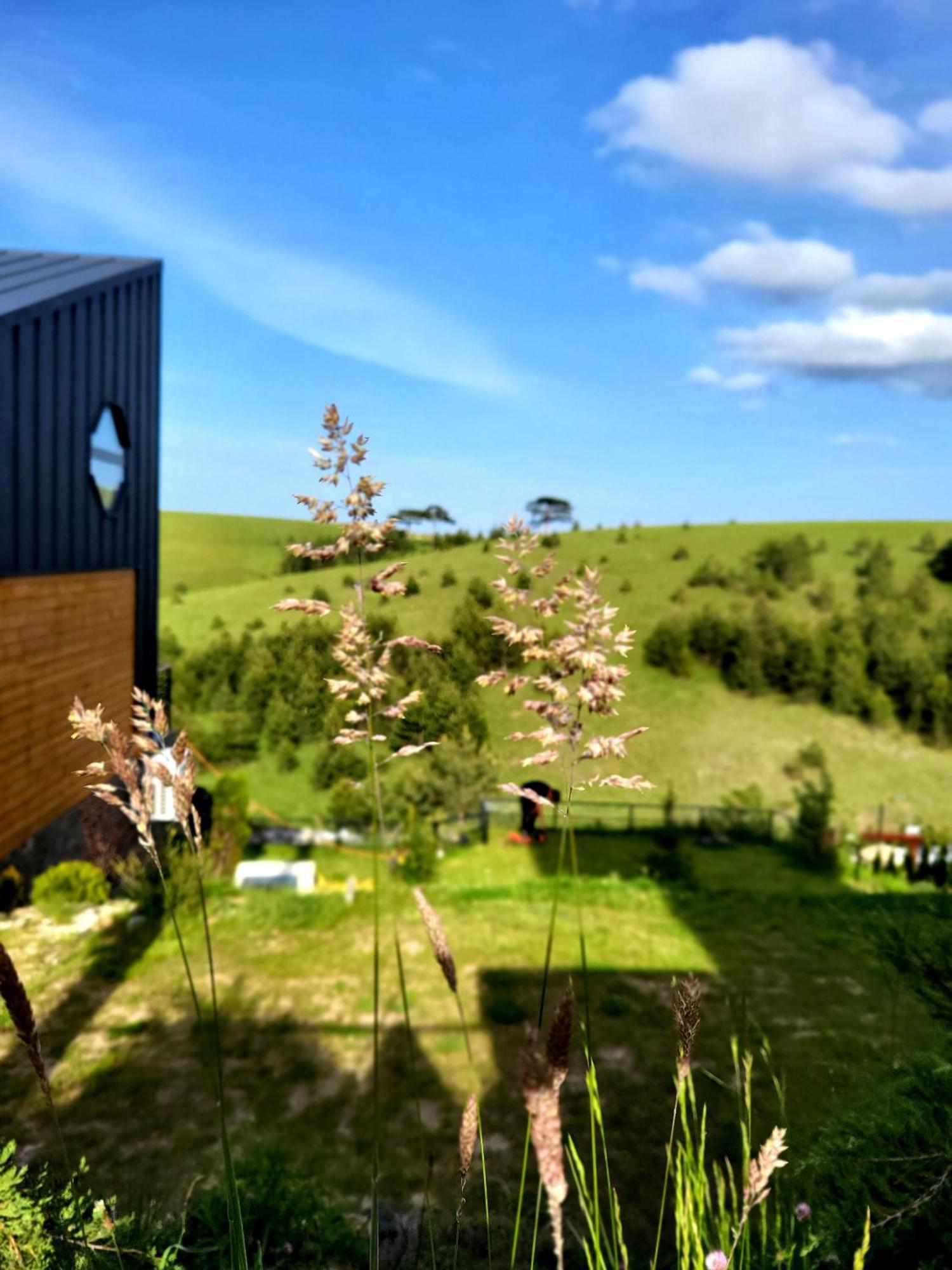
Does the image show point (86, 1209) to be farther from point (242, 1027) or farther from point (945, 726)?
point (945, 726)

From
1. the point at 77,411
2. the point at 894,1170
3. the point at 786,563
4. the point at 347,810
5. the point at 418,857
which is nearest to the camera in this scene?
the point at 894,1170

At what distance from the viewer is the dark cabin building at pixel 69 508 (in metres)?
7.15

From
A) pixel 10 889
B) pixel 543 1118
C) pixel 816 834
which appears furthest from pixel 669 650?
pixel 543 1118

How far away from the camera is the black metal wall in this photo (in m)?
7.27

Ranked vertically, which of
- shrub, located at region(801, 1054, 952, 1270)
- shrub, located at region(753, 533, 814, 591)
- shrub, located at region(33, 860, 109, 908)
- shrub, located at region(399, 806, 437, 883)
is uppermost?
shrub, located at region(753, 533, 814, 591)

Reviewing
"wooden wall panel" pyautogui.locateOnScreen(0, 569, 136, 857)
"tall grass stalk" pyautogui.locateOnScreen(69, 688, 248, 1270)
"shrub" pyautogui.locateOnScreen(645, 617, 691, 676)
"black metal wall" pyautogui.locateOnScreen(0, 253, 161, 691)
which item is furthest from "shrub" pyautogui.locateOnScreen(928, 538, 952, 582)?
"tall grass stalk" pyautogui.locateOnScreen(69, 688, 248, 1270)

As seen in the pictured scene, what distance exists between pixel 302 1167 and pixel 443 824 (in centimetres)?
1262

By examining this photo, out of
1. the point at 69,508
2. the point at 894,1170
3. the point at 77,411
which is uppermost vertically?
the point at 77,411

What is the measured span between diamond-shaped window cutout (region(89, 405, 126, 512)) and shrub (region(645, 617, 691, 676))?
23495 millimetres

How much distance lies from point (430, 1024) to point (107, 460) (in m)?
7.62

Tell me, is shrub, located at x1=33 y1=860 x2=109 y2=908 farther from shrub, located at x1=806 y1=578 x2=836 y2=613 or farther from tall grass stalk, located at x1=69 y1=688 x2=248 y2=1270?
shrub, located at x1=806 y1=578 x2=836 y2=613

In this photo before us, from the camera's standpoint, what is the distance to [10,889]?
8766mm

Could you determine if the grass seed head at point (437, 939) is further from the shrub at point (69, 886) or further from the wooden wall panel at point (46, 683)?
the shrub at point (69, 886)

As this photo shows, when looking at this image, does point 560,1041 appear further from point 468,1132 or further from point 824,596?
point 824,596
